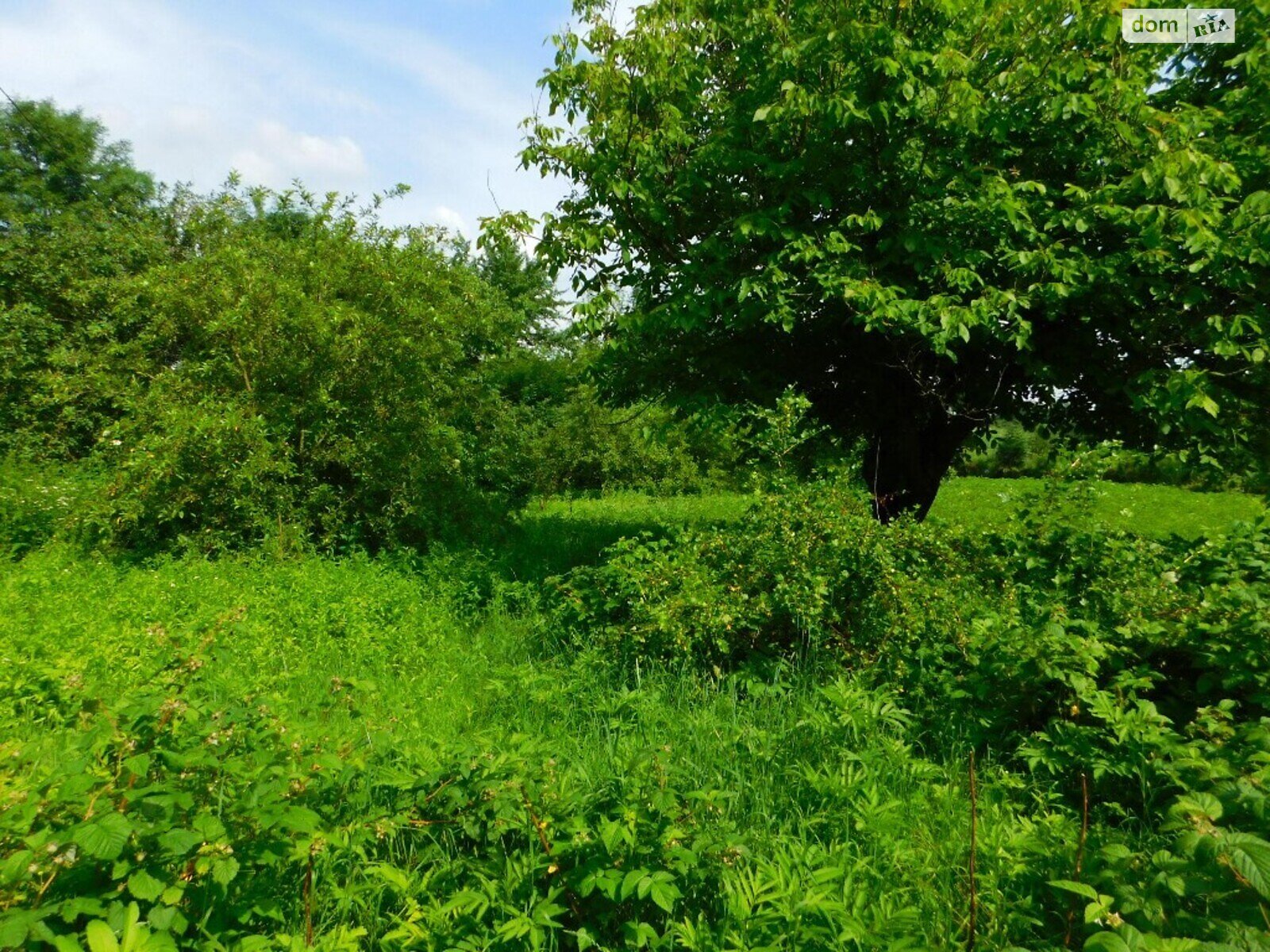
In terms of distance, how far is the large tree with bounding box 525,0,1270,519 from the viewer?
15.0ft

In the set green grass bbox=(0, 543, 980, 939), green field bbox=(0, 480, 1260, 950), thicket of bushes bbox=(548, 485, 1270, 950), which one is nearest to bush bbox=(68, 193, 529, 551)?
green grass bbox=(0, 543, 980, 939)

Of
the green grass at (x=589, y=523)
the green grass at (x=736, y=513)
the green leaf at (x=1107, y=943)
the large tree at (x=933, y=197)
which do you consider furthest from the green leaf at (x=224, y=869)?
the large tree at (x=933, y=197)

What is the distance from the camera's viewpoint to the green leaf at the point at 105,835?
1544 mm

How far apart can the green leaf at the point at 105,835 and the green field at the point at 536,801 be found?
11 millimetres

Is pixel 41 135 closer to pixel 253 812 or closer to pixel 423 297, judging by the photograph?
pixel 423 297

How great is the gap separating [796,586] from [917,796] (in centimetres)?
144

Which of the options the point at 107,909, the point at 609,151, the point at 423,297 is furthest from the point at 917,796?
the point at 423,297

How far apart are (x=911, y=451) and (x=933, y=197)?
253 centimetres

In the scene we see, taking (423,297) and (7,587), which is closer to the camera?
(7,587)

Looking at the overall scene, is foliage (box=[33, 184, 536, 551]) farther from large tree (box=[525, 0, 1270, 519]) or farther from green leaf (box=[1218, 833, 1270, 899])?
green leaf (box=[1218, 833, 1270, 899])

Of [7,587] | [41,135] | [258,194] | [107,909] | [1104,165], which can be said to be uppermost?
[41,135]

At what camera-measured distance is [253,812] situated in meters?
1.89

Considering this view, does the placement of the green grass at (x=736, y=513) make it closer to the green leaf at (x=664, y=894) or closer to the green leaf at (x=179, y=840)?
the green leaf at (x=664, y=894)

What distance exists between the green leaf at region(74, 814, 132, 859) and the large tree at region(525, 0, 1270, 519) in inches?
174
